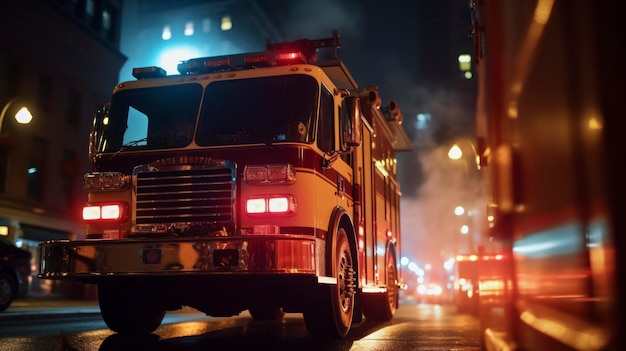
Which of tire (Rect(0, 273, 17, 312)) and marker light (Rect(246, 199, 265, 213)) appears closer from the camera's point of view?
marker light (Rect(246, 199, 265, 213))

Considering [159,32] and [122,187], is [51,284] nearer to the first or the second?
[122,187]

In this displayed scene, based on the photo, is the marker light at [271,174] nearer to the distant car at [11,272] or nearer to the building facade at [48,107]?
the distant car at [11,272]

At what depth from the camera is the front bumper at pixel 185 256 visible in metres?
5.81

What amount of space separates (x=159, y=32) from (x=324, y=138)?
232ft

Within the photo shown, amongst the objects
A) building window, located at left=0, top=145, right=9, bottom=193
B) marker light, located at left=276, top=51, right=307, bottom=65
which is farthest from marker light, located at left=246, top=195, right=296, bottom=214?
building window, located at left=0, top=145, right=9, bottom=193

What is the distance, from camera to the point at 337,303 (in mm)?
6730

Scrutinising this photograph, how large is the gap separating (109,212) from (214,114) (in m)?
1.46

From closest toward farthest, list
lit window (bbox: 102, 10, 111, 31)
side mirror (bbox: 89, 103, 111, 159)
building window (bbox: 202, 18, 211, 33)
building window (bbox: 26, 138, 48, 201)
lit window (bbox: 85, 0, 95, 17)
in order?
side mirror (bbox: 89, 103, 111, 159), building window (bbox: 26, 138, 48, 201), lit window (bbox: 85, 0, 95, 17), lit window (bbox: 102, 10, 111, 31), building window (bbox: 202, 18, 211, 33)

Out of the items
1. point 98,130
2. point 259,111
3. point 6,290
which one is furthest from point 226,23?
point 259,111

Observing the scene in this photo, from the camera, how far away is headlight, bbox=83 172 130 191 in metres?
6.66

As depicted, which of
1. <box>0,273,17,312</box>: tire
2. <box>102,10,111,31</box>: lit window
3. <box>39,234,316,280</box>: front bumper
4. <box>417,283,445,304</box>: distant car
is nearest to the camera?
<box>39,234,316,280</box>: front bumper

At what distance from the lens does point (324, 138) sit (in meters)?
6.96

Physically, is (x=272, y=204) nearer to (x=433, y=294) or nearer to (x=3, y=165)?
(x=3, y=165)

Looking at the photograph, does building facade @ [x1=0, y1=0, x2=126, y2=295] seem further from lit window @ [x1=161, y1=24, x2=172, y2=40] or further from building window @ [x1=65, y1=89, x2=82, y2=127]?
lit window @ [x1=161, y1=24, x2=172, y2=40]
